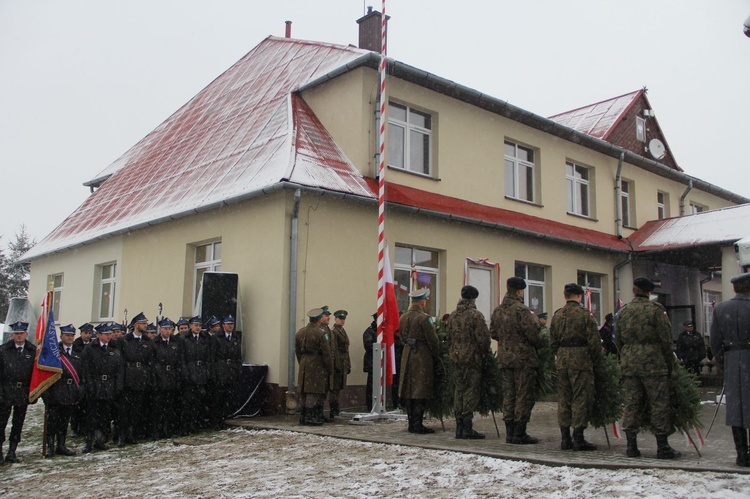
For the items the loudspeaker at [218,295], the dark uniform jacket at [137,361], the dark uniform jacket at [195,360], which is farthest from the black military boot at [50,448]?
the loudspeaker at [218,295]

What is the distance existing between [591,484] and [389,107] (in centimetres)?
984

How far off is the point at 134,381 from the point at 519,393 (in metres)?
5.38

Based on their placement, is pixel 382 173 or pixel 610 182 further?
pixel 610 182

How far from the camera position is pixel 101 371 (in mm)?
10016

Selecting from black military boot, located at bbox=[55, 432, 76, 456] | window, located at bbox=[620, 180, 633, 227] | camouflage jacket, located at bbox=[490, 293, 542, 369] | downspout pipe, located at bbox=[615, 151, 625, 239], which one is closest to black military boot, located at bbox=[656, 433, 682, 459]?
camouflage jacket, located at bbox=[490, 293, 542, 369]

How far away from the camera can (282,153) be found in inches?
511

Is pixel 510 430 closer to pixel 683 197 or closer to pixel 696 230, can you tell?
pixel 696 230

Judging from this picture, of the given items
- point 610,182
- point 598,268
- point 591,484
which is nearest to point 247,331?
point 591,484

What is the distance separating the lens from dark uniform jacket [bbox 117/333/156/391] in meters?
10.3

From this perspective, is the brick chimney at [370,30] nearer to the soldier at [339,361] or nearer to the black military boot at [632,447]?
the soldier at [339,361]

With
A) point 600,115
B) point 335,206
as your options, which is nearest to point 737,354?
point 335,206

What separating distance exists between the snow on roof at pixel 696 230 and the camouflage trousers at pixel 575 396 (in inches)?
446

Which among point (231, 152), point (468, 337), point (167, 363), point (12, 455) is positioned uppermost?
point (231, 152)

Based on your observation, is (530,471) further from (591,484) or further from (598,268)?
(598,268)
